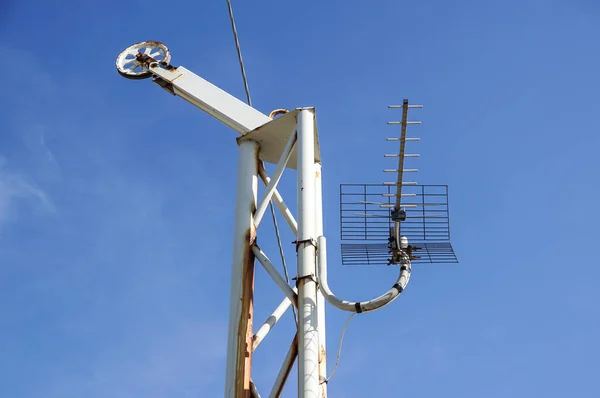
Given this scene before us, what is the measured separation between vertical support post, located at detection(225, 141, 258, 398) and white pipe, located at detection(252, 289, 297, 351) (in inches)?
5.4

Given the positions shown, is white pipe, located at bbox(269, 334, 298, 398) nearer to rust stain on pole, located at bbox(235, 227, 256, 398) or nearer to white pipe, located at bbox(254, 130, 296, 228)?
rust stain on pole, located at bbox(235, 227, 256, 398)

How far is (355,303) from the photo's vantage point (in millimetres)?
7105

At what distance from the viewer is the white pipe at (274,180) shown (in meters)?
8.34

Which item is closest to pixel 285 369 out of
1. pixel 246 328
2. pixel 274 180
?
pixel 246 328

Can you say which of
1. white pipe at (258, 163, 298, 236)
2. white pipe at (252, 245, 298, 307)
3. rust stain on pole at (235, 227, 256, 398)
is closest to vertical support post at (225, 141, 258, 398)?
rust stain on pole at (235, 227, 256, 398)

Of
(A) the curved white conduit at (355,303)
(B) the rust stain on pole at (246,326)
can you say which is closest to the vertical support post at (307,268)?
(A) the curved white conduit at (355,303)

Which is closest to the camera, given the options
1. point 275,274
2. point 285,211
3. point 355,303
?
point 355,303

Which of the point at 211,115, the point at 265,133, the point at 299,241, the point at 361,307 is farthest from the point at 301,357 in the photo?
the point at 211,115

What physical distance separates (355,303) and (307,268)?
633mm

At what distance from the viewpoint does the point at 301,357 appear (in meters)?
7.05

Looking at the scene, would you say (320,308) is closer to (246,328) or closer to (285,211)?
(246,328)

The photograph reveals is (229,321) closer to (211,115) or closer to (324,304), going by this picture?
(324,304)

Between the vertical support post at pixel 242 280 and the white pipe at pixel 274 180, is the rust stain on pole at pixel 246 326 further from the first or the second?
the white pipe at pixel 274 180

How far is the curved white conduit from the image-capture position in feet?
23.0
